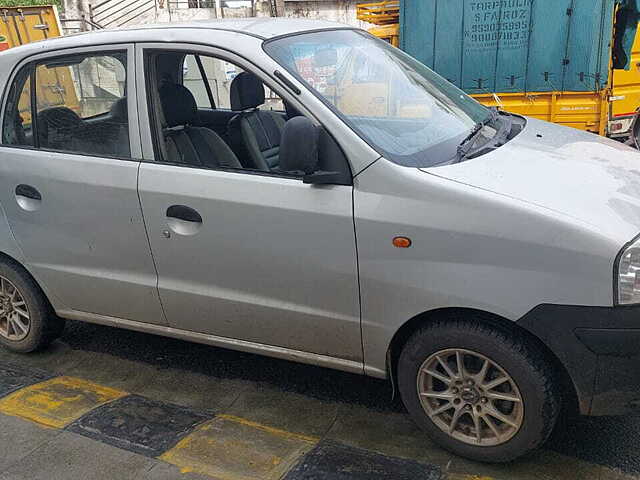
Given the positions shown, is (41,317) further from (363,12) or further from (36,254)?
(363,12)

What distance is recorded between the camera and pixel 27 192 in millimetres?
3475

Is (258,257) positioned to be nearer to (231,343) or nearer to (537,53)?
(231,343)

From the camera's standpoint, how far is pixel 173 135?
127 inches

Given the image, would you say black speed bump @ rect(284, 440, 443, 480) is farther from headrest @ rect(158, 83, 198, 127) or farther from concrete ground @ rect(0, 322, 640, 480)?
headrest @ rect(158, 83, 198, 127)

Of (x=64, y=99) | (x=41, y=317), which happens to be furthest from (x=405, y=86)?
(x=41, y=317)

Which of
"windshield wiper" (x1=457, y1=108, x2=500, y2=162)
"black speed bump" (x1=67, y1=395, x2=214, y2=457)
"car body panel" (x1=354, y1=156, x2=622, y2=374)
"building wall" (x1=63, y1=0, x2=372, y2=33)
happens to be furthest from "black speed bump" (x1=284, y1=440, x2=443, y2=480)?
"building wall" (x1=63, y1=0, x2=372, y2=33)

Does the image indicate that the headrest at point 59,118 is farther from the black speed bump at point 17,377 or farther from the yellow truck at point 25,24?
the yellow truck at point 25,24

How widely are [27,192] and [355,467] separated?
228 cm

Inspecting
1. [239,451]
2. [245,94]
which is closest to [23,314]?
[239,451]

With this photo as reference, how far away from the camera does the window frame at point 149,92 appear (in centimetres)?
284

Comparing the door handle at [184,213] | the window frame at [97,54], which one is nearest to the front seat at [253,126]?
the door handle at [184,213]

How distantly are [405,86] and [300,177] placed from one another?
34.8 inches

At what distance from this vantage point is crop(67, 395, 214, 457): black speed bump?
3.02m

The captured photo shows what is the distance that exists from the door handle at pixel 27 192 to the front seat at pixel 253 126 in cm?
112
